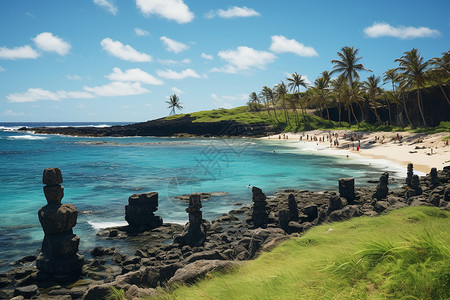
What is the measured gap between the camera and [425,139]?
180 feet

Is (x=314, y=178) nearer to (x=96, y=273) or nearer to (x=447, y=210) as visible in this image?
(x=447, y=210)

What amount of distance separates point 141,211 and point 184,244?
4.45m

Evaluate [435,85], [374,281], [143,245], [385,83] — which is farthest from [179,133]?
[374,281]

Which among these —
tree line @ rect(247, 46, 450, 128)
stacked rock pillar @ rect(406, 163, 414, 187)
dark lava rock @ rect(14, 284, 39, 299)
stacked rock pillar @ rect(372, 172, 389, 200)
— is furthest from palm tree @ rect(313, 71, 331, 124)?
dark lava rock @ rect(14, 284, 39, 299)

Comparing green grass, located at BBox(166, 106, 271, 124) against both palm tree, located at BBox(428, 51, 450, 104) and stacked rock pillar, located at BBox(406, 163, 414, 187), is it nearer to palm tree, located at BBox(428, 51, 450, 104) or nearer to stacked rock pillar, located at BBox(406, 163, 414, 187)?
palm tree, located at BBox(428, 51, 450, 104)

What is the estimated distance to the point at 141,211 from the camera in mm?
19766

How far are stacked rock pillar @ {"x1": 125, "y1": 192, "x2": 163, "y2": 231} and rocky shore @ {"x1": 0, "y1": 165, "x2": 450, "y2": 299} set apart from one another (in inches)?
2.2

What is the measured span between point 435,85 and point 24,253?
77491mm

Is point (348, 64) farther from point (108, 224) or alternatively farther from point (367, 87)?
point (108, 224)

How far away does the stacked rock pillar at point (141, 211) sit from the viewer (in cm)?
1975

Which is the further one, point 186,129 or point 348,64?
point 186,129

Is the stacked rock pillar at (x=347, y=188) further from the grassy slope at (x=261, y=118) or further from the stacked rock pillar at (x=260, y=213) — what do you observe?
the grassy slope at (x=261, y=118)

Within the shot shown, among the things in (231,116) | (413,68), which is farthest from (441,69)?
(231,116)

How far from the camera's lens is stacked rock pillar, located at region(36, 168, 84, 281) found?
1318 centimetres
